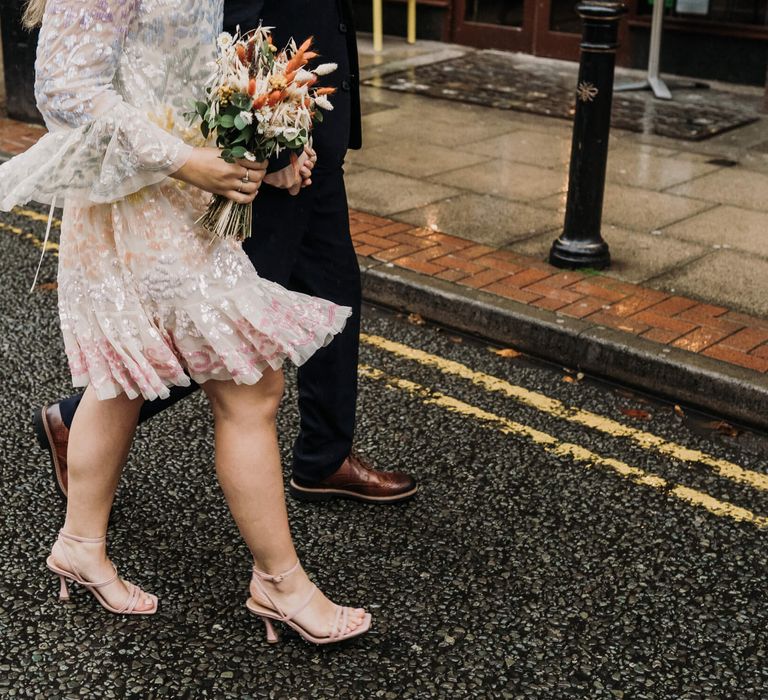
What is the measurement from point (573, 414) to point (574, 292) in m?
1.04

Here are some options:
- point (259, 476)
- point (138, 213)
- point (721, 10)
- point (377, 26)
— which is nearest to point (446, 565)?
point (259, 476)

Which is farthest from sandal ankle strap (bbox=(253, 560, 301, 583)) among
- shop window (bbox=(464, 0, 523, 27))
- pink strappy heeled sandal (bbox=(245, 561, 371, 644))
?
shop window (bbox=(464, 0, 523, 27))

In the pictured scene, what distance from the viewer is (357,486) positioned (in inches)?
145

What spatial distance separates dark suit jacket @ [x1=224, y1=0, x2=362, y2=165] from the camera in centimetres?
275

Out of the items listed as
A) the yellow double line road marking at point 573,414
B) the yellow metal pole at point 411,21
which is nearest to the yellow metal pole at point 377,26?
the yellow metal pole at point 411,21

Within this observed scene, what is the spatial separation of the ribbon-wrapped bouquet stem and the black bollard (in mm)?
3145

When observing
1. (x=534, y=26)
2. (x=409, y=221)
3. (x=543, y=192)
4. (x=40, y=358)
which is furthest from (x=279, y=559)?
(x=534, y=26)

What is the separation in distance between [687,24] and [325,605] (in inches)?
336

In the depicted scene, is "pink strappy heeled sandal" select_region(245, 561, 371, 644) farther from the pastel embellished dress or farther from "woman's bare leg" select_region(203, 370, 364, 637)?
the pastel embellished dress

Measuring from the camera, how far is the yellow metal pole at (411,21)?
11938 millimetres

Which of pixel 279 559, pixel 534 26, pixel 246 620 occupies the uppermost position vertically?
pixel 534 26

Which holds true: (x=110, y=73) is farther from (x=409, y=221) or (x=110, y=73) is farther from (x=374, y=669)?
(x=409, y=221)

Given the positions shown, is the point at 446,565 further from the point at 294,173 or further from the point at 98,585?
the point at 294,173

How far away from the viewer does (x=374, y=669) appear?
291 cm
